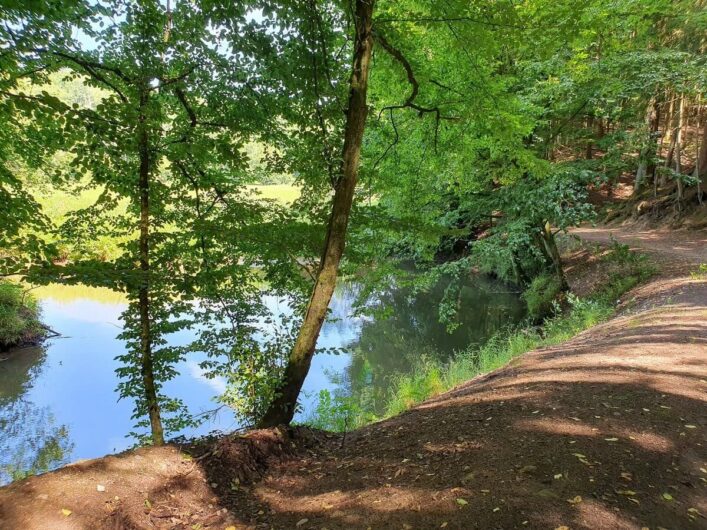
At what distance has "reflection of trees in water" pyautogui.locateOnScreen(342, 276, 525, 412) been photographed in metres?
10.7

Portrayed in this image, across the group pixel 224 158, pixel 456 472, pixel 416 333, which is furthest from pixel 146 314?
pixel 416 333

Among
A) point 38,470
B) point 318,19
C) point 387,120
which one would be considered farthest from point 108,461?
point 387,120

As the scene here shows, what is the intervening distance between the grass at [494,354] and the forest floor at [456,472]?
234 cm

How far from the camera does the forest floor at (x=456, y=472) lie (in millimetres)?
2490

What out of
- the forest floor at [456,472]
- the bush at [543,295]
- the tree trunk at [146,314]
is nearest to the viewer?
the forest floor at [456,472]

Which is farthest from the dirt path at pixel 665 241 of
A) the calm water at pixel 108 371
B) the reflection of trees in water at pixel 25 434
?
the reflection of trees in water at pixel 25 434

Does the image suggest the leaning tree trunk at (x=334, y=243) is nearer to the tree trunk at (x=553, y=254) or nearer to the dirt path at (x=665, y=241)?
the tree trunk at (x=553, y=254)

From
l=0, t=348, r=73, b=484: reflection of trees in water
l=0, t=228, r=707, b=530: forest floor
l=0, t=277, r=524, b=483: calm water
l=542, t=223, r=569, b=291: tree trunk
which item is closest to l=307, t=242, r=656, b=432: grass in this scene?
l=0, t=277, r=524, b=483: calm water

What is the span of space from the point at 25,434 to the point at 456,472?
29.1ft

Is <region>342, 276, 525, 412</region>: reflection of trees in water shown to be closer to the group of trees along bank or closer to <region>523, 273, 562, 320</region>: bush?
<region>523, 273, 562, 320</region>: bush

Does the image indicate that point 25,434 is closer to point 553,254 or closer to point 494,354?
point 494,354

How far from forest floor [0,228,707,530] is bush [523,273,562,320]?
8.27 metres

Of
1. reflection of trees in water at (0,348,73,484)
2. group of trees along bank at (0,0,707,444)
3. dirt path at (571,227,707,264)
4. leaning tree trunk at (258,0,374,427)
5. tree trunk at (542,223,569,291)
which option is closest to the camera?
group of trees along bank at (0,0,707,444)

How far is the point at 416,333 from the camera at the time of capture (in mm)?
14445
